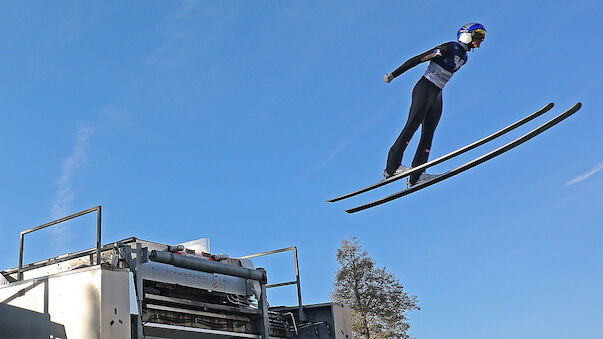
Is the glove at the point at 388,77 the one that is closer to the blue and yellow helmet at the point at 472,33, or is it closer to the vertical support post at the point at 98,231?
the blue and yellow helmet at the point at 472,33

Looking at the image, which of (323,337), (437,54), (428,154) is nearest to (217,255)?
(323,337)

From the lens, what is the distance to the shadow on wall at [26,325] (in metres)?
9.29

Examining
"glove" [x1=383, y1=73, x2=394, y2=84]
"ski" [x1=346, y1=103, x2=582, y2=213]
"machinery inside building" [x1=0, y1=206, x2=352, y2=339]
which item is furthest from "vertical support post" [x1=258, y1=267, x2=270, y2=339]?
"glove" [x1=383, y1=73, x2=394, y2=84]

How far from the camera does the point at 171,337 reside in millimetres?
10148

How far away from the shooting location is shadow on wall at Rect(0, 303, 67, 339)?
30.5ft

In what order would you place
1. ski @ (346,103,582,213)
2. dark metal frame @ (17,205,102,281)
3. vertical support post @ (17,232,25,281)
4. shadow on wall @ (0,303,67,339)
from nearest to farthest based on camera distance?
1. ski @ (346,103,582,213)
2. shadow on wall @ (0,303,67,339)
3. dark metal frame @ (17,205,102,281)
4. vertical support post @ (17,232,25,281)

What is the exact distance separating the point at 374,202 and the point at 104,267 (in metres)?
4.10

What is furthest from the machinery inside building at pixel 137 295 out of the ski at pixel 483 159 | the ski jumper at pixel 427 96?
the ski jumper at pixel 427 96

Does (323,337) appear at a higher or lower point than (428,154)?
lower

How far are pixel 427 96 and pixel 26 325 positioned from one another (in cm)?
667

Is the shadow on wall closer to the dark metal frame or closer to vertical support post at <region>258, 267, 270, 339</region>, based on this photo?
the dark metal frame

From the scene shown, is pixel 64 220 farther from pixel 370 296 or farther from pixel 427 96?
pixel 370 296

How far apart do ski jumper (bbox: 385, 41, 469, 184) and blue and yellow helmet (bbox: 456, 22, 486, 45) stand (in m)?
0.09

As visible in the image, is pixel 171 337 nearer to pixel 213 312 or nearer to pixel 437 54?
pixel 213 312
